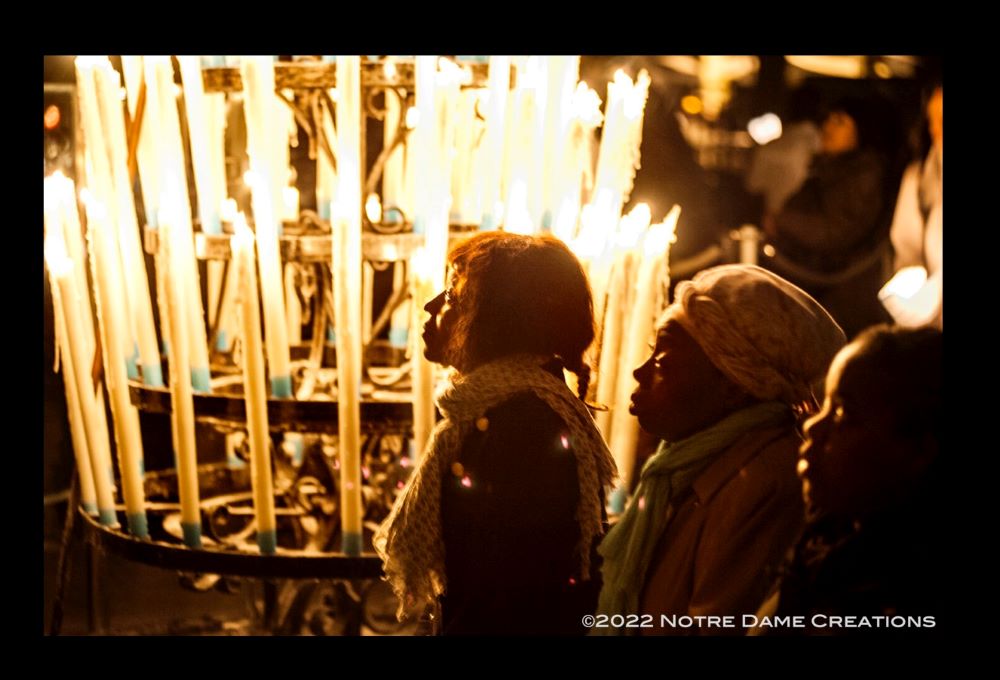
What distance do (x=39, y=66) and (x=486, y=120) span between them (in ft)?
3.99

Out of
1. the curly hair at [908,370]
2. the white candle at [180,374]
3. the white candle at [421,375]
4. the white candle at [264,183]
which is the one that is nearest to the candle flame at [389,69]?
the white candle at [264,183]

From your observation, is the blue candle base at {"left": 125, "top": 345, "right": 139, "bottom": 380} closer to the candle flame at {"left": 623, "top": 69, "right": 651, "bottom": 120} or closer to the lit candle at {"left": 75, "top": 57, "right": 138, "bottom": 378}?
the lit candle at {"left": 75, "top": 57, "right": 138, "bottom": 378}

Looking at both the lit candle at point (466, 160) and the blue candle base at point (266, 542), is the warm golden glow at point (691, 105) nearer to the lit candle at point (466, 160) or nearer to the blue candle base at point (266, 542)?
the lit candle at point (466, 160)

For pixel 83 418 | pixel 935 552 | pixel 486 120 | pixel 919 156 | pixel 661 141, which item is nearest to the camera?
pixel 935 552

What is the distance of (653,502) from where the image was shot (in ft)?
5.81

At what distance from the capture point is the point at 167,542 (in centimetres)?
178

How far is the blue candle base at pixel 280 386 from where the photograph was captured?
1.72 metres

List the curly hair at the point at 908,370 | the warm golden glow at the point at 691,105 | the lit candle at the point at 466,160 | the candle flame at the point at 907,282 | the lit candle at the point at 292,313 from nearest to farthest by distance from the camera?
1. the curly hair at the point at 908,370
2. the lit candle at the point at 466,160
3. the lit candle at the point at 292,313
4. the candle flame at the point at 907,282
5. the warm golden glow at the point at 691,105

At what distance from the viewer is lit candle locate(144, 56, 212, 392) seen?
66.5 inches

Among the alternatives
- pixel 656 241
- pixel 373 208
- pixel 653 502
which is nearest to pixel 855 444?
pixel 653 502

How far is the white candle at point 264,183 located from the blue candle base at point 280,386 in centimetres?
6

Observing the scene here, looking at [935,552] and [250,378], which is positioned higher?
[250,378]

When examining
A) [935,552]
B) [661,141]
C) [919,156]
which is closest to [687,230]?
[661,141]

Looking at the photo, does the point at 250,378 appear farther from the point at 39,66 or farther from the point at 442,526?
the point at 39,66
